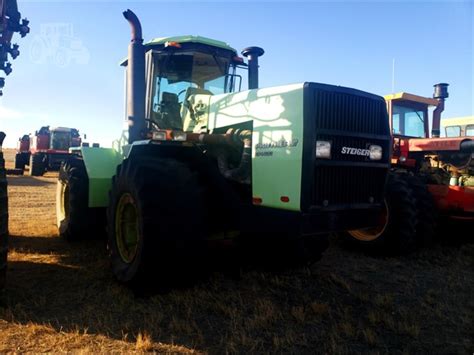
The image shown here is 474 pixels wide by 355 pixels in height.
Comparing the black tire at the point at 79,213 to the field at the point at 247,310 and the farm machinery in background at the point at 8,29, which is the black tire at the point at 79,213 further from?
the farm machinery in background at the point at 8,29

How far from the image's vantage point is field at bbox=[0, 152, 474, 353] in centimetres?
292

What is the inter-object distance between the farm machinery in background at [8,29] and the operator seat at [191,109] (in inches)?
117

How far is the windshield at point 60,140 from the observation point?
74.8ft

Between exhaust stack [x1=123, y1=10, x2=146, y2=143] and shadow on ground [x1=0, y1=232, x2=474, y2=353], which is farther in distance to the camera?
exhaust stack [x1=123, y1=10, x2=146, y2=143]

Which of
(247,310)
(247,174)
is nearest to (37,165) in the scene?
(247,174)

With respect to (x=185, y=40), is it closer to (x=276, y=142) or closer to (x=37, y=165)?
(x=276, y=142)

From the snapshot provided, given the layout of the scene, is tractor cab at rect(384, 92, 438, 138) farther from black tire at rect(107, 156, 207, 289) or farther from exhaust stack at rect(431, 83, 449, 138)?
black tire at rect(107, 156, 207, 289)

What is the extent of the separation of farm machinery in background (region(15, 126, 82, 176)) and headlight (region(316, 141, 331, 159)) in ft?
66.0

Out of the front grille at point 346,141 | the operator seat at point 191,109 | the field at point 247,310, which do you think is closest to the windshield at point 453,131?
the field at point 247,310

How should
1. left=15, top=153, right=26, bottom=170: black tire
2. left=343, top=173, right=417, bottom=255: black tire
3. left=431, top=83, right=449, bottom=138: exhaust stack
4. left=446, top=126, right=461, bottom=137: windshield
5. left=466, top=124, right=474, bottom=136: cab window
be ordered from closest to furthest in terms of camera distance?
left=343, top=173, right=417, bottom=255: black tire, left=431, top=83, right=449, bottom=138: exhaust stack, left=466, top=124, right=474, bottom=136: cab window, left=446, top=126, right=461, bottom=137: windshield, left=15, top=153, right=26, bottom=170: black tire

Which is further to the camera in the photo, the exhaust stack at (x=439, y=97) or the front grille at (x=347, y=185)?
the exhaust stack at (x=439, y=97)

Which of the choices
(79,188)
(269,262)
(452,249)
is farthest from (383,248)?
(79,188)

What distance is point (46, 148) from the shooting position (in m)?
22.6

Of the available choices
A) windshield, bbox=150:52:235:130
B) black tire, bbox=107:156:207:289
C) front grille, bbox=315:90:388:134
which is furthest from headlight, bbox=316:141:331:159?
windshield, bbox=150:52:235:130
